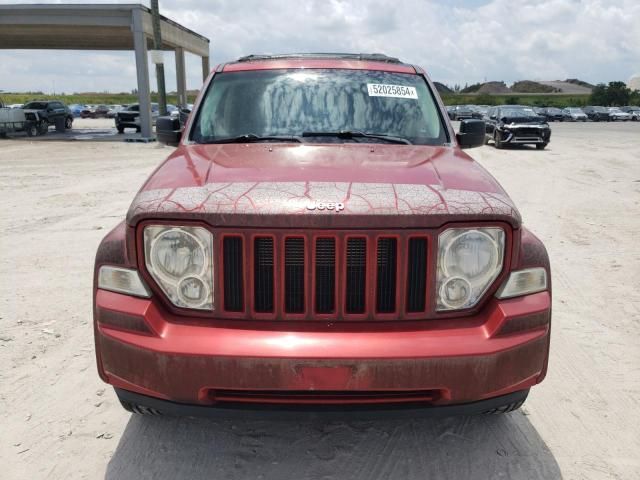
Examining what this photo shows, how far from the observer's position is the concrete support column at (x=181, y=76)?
2956 cm

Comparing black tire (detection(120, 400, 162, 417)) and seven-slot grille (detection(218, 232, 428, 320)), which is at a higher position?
seven-slot grille (detection(218, 232, 428, 320))

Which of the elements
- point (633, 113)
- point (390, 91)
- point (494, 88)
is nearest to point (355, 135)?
point (390, 91)

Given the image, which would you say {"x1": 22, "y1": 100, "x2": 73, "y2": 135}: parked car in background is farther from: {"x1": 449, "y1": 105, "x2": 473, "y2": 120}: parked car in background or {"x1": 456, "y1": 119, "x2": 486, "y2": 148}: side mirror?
{"x1": 456, "y1": 119, "x2": 486, "y2": 148}: side mirror

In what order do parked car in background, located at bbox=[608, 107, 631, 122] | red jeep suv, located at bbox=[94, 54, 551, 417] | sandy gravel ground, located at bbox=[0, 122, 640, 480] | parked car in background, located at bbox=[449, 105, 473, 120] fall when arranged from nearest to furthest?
red jeep suv, located at bbox=[94, 54, 551, 417] < sandy gravel ground, located at bbox=[0, 122, 640, 480] < parked car in background, located at bbox=[449, 105, 473, 120] < parked car in background, located at bbox=[608, 107, 631, 122]

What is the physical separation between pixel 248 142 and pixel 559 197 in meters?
8.14

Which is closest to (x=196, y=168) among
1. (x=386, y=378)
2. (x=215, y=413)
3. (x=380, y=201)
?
(x=380, y=201)

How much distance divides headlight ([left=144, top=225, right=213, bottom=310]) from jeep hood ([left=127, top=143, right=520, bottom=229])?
8 centimetres

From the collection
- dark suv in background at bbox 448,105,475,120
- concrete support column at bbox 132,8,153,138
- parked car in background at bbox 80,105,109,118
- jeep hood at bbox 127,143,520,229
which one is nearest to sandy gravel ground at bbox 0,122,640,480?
jeep hood at bbox 127,143,520,229

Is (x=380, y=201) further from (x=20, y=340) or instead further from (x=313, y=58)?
(x=20, y=340)

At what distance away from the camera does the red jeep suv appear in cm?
Answer: 207

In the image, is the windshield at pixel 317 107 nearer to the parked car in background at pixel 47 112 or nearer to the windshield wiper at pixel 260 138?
the windshield wiper at pixel 260 138

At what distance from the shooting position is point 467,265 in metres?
2.23

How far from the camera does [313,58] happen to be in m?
4.02

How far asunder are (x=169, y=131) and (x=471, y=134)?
2.20 meters
